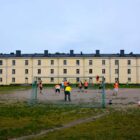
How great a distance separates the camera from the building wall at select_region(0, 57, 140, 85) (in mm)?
110125

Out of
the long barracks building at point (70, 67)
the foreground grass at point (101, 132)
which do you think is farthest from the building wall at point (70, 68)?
the foreground grass at point (101, 132)

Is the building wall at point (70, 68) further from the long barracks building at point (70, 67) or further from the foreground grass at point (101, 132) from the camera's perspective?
the foreground grass at point (101, 132)

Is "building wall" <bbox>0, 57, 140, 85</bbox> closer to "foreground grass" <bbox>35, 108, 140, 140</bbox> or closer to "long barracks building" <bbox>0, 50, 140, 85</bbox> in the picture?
"long barracks building" <bbox>0, 50, 140, 85</bbox>

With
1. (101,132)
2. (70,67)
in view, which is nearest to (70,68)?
(70,67)

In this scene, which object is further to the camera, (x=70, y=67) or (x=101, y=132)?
(x=70, y=67)

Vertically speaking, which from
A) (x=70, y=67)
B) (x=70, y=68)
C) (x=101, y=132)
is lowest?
(x=101, y=132)

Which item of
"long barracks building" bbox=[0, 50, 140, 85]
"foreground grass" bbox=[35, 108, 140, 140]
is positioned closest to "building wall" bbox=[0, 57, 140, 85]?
"long barracks building" bbox=[0, 50, 140, 85]

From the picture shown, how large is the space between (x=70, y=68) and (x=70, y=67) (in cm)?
29

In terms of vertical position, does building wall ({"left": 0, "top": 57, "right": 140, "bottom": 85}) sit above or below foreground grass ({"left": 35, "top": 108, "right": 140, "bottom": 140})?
above

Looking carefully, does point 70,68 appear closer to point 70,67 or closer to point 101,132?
point 70,67

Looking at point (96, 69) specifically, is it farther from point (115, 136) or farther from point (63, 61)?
point (115, 136)

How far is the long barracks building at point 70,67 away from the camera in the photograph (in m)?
110

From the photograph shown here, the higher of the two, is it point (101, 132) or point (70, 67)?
point (70, 67)

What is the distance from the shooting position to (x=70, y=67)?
11069 centimetres
